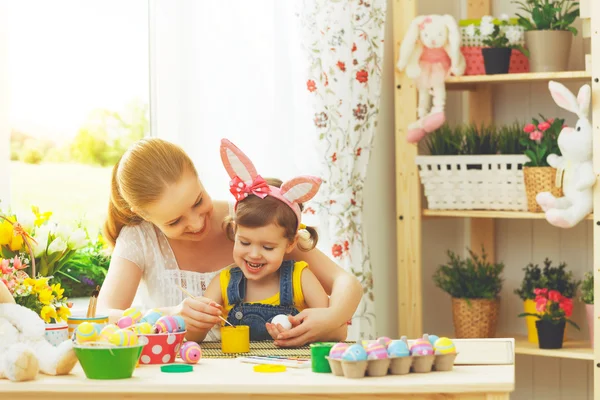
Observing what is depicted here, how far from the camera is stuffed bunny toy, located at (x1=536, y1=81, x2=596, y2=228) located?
9.25ft

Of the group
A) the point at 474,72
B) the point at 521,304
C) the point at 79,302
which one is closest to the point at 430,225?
the point at 521,304

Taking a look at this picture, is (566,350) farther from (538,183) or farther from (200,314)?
(200,314)

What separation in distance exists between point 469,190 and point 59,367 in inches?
77.7

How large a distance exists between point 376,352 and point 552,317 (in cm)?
181

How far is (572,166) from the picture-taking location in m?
2.88

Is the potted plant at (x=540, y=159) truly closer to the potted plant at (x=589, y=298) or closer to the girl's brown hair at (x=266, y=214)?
the potted plant at (x=589, y=298)

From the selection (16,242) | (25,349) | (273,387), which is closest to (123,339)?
(25,349)

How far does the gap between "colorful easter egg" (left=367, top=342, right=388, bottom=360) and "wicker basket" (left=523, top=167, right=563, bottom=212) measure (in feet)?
5.62

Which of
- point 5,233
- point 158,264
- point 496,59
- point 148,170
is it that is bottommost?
point 158,264

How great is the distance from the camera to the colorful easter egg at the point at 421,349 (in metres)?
1.40

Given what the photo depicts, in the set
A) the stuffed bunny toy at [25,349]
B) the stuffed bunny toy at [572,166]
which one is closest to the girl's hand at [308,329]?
the stuffed bunny toy at [25,349]

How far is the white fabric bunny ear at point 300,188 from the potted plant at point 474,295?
1.39 meters

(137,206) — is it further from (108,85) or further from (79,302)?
(108,85)

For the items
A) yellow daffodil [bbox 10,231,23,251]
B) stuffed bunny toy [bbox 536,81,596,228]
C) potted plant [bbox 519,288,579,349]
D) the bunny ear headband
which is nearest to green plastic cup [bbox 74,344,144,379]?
yellow daffodil [bbox 10,231,23,251]
